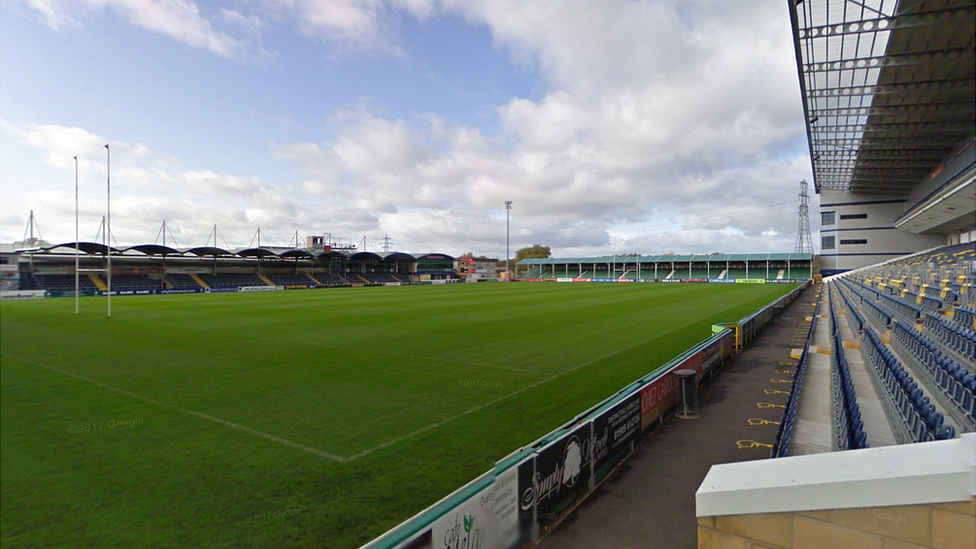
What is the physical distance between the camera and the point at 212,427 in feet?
28.4

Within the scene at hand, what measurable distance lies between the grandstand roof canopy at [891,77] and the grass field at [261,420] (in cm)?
684

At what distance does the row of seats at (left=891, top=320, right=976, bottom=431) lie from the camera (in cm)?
648

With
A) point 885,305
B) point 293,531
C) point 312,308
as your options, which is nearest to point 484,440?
point 293,531

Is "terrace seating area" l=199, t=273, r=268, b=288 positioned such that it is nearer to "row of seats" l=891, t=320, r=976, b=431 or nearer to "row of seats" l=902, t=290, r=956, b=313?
"row of seats" l=891, t=320, r=976, b=431

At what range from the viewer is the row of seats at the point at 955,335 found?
364 inches

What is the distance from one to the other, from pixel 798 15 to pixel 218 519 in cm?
2256

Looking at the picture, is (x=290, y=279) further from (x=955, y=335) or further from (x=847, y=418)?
(x=847, y=418)

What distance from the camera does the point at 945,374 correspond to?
7773 millimetres

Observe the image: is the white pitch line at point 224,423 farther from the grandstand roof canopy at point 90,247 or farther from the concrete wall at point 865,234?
the concrete wall at point 865,234

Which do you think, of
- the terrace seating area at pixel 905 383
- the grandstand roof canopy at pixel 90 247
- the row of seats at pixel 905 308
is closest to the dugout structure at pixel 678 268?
the row of seats at pixel 905 308

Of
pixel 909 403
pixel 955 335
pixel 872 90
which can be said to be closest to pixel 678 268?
pixel 872 90

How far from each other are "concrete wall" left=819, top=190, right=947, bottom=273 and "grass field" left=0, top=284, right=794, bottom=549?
165 ft

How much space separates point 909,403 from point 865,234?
67.8 m

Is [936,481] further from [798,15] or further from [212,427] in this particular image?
[798,15]
